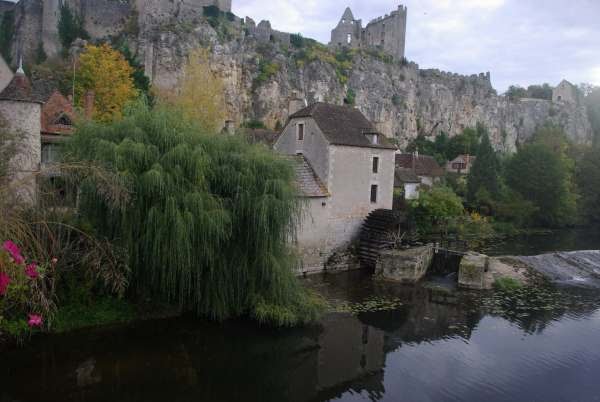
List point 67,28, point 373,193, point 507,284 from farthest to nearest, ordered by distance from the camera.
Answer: point 67,28, point 373,193, point 507,284

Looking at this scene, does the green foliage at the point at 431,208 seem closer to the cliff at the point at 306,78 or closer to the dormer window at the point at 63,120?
the cliff at the point at 306,78

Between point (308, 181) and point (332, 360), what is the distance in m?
9.06

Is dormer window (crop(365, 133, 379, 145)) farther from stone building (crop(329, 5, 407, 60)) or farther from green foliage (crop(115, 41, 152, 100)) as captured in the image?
stone building (crop(329, 5, 407, 60))

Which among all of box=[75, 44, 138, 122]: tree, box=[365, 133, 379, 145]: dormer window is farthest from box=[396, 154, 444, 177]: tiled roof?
box=[75, 44, 138, 122]: tree

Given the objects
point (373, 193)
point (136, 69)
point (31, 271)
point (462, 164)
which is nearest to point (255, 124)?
point (136, 69)

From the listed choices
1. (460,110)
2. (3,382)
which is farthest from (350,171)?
(460,110)

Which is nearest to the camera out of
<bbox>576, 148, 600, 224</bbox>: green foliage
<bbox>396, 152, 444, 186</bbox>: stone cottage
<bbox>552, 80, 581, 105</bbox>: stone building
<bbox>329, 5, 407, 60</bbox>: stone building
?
<bbox>396, 152, 444, 186</bbox>: stone cottage

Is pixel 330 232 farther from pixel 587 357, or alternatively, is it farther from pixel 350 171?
pixel 587 357

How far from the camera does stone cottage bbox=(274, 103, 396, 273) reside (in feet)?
63.2

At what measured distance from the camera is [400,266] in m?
18.8

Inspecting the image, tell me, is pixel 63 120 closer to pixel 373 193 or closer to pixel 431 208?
pixel 373 193

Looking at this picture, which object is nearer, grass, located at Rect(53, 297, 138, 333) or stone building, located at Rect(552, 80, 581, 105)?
grass, located at Rect(53, 297, 138, 333)

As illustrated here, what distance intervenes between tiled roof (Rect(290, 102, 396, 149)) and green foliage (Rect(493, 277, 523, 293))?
300 inches

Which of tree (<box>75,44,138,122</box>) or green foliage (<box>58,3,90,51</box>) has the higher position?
green foliage (<box>58,3,90,51</box>)
